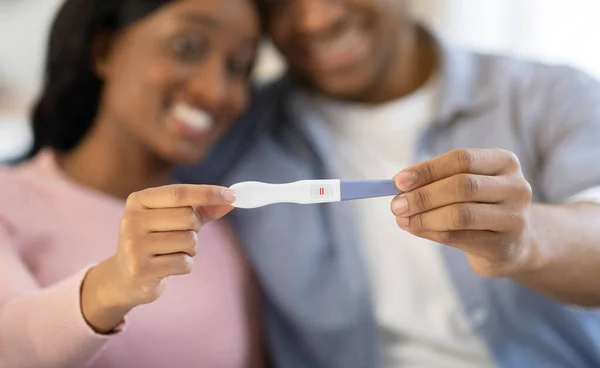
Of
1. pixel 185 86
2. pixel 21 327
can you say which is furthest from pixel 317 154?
pixel 21 327

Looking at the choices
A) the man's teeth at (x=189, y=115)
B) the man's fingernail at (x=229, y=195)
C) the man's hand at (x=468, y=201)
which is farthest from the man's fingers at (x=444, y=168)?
the man's teeth at (x=189, y=115)

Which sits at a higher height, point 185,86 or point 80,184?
point 185,86

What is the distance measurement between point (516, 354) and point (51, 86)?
79 cm

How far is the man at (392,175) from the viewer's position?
2.73ft

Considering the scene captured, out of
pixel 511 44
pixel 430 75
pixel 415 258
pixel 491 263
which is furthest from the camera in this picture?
pixel 511 44

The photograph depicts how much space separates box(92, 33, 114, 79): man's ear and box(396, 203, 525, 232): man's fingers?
567 mm

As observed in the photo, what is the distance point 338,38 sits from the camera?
3.15ft

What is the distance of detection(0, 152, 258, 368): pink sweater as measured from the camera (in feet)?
2.49

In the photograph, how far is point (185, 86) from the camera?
86 centimetres

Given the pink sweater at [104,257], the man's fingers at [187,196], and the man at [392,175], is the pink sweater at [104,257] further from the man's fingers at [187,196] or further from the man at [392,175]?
the man's fingers at [187,196]

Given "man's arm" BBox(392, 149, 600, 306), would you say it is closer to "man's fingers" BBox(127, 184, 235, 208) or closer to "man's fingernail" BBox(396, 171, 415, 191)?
"man's fingernail" BBox(396, 171, 415, 191)

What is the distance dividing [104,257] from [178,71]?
0.27 metres

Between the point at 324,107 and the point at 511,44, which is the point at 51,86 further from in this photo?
the point at 511,44

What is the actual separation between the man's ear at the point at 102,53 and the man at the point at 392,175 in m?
0.21
